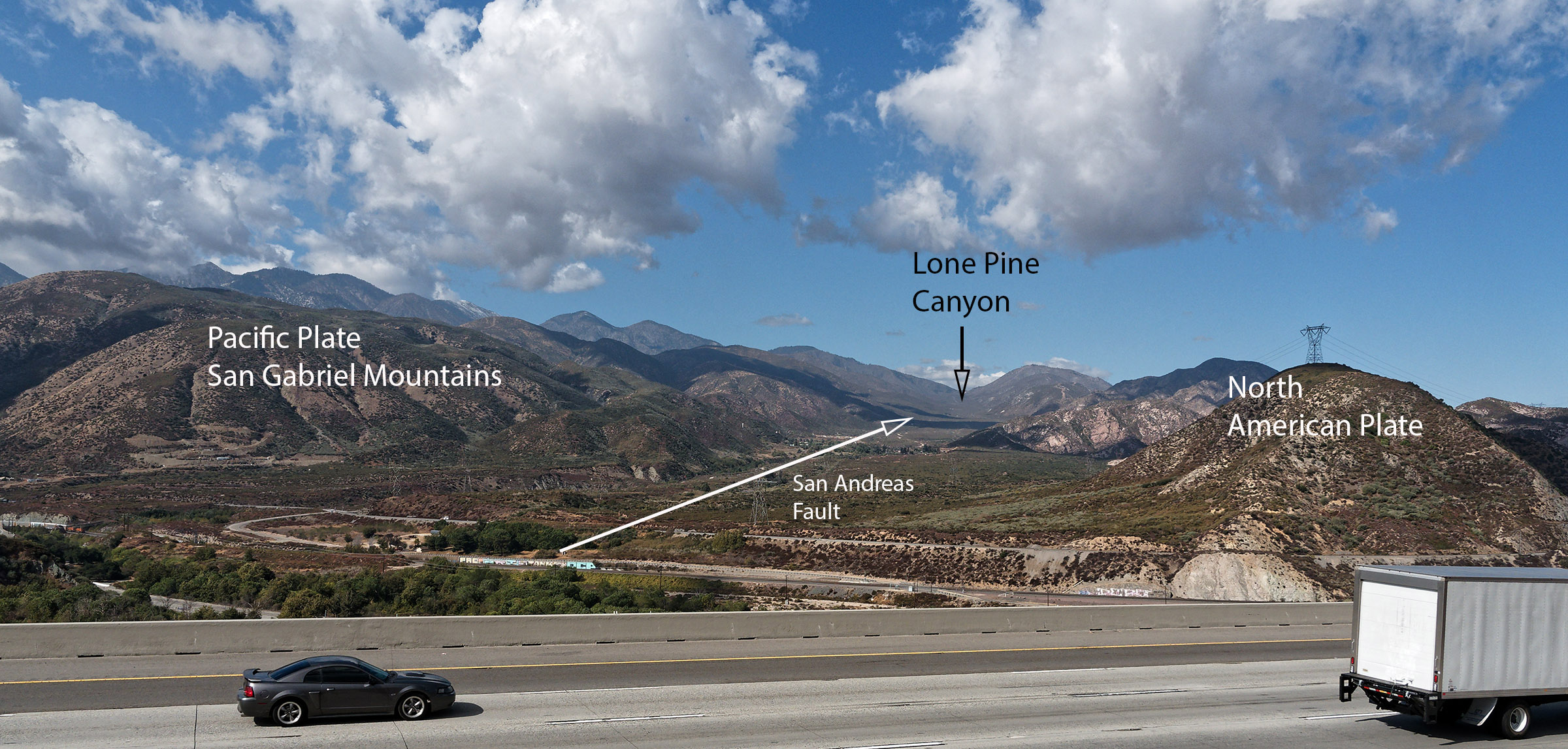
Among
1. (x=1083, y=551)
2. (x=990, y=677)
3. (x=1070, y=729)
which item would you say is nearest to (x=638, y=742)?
(x=1070, y=729)

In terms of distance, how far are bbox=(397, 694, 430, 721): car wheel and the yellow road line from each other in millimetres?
4651

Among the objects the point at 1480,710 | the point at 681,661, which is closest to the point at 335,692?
the point at 681,661

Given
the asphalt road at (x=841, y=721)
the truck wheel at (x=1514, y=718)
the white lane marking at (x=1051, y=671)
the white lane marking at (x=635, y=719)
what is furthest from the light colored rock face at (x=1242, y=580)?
the white lane marking at (x=635, y=719)

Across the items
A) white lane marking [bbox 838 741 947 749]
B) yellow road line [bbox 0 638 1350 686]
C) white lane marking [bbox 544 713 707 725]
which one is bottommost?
yellow road line [bbox 0 638 1350 686]

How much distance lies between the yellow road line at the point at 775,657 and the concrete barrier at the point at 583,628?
2117 mm

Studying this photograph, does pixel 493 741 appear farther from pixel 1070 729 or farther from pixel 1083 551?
pixel 1083 551

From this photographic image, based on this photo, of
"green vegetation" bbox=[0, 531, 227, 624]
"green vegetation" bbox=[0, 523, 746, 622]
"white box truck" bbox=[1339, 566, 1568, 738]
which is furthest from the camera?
"green vegetation" bbox=[0, 523, 746, 622]

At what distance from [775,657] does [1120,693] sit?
879 cm

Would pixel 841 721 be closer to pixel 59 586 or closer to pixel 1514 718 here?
pixel 1514 718

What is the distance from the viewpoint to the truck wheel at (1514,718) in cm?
1708

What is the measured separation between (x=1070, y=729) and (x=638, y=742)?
8.34 meters

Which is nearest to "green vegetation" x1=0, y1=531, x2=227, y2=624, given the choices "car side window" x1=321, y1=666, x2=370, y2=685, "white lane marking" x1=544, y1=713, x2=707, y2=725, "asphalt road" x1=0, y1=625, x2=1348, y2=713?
"asphalt road" x1=0, y1=625, x2=1348, y2=713

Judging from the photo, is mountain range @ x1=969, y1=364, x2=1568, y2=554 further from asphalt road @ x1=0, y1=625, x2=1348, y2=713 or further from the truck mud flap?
the truck mud flap

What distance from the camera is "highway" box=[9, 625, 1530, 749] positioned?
640 inches
